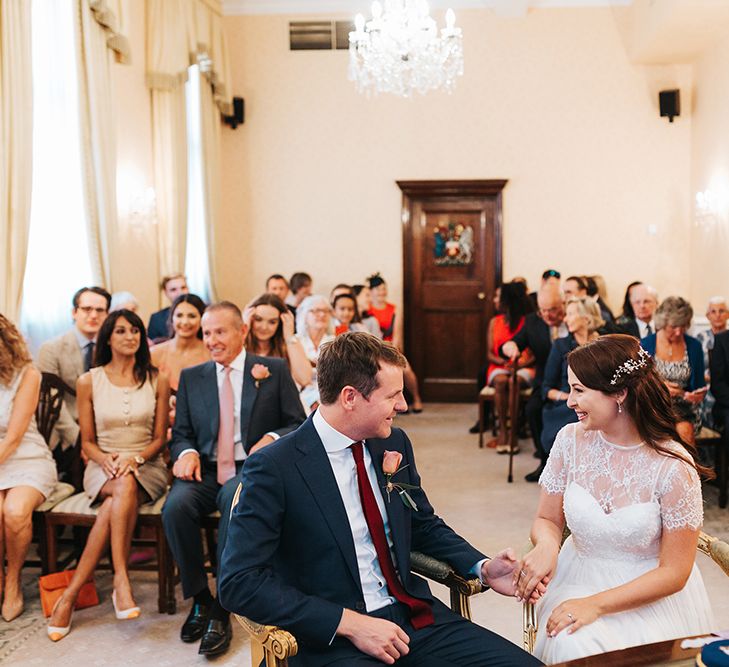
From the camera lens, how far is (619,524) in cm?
245

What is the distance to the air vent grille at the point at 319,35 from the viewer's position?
33.8 feet

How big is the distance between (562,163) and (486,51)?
162 cm

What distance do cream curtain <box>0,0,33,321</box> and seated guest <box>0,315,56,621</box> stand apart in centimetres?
123

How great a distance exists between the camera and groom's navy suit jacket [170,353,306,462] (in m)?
4.04

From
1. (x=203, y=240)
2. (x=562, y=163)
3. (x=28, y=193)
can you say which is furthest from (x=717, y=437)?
(x=203, y=240)

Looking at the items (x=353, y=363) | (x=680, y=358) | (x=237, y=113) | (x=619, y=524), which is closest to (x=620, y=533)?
(x=619, y=524)

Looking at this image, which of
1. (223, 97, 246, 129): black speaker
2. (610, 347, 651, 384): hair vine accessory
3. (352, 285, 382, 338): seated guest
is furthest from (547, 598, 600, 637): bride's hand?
(223, 97, 246, 129): black speaker

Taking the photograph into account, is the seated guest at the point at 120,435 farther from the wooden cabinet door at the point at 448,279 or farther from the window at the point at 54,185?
the wooden cabinet door at the point at 448,279

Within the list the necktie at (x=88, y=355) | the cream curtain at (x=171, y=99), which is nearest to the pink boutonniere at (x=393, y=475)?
the necktie at (x=88, y=355)

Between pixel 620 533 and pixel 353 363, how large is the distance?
36.6 inches

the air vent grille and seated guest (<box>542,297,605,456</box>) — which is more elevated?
the air vent grille

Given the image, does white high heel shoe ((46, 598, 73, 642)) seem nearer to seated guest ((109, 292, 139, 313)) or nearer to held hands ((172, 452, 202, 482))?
held hands ((172, 452, 202, 482))

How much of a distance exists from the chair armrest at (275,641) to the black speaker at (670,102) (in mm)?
9213

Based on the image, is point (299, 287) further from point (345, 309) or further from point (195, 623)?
point (195, 623)
